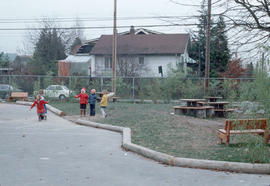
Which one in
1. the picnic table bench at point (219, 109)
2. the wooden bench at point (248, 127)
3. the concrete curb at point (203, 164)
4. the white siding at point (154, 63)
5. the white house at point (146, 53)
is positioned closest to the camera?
the concrete curb at point (203, 164)

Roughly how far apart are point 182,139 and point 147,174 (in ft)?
11.4

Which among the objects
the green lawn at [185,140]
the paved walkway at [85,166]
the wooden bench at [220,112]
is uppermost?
the wooden bench at [220,112]

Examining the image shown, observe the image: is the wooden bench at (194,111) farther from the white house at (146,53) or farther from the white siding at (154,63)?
the white siding at (154,63)

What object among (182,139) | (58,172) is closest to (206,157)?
(182,139)

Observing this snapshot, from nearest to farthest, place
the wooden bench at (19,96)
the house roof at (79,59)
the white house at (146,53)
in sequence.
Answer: the wooden bench at (19,96) → the white house at (146,53) → the house roof at (79,59)

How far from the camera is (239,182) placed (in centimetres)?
692

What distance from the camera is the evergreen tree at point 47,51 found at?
4896 centimetres

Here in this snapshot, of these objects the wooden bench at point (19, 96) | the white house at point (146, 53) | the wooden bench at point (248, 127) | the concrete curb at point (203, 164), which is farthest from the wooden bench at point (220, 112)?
the white house at point (146, 53)

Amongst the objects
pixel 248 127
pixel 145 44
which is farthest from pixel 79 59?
pixel 248 127

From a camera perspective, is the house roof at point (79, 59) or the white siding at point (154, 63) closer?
the white siding at point (154, 63)

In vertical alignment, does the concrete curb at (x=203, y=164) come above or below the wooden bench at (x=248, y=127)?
below

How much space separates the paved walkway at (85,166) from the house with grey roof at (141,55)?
2665 cm

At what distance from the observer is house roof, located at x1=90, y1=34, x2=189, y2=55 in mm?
40344

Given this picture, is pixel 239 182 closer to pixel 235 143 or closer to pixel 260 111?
pixel 260 111
